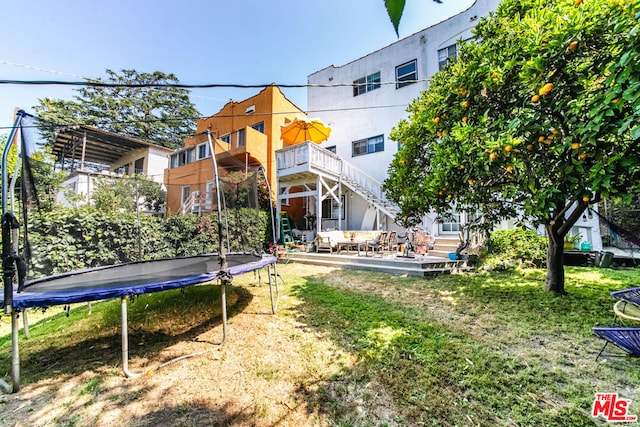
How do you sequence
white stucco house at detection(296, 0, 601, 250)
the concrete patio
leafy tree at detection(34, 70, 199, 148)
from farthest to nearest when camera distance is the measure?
leafy tree at detection(34, 70, 199, 148)
white stucco house at detection(296, 0, 601, 250)
the concrete patio

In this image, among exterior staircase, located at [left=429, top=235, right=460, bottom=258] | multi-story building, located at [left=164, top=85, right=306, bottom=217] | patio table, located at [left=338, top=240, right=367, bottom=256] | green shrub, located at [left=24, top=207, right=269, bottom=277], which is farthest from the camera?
multi-story building, located at [left=164, top=85, right=306, bottom=217]

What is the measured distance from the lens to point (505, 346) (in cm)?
307

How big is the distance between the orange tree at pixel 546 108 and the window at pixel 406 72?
8.50 metres

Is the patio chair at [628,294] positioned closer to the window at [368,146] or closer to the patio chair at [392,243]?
the patio chair at [392,243]

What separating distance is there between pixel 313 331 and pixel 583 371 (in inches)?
115

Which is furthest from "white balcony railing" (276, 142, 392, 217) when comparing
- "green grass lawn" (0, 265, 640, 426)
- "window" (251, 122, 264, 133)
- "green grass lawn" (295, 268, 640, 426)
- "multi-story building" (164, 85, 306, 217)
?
"green grass lawn" (295, 268, 640, 426)

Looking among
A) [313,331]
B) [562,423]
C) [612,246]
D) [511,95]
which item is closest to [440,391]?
[562,423]

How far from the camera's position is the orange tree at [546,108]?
2.67 m

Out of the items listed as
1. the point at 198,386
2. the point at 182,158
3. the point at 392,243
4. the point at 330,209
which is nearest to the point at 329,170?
the point at 330,209

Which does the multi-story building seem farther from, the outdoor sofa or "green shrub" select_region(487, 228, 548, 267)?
"green shrub" select_region(487, 228, 548, 267)

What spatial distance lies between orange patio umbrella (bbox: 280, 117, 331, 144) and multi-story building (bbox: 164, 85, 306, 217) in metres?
1.46

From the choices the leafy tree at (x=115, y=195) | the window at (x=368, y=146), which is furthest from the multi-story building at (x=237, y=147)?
the leafy tree at (x=115, y=195)

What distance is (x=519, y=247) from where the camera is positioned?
7.45 metres

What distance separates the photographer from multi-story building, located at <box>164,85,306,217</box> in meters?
12.6
